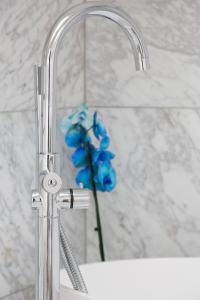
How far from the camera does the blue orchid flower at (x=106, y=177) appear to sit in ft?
5.68

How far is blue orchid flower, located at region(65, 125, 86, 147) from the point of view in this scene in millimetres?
1751

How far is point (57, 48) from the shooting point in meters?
1.18

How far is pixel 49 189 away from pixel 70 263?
7.5 inches

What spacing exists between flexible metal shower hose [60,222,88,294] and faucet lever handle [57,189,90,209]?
81mm

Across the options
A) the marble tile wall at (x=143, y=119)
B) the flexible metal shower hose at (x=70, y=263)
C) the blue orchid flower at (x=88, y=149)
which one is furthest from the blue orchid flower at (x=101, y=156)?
the flexible metal shower hose at (x=70, y=263)

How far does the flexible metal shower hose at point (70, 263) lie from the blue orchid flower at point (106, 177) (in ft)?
1.61

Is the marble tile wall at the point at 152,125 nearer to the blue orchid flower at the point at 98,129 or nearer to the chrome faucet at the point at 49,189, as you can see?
the blue orchid flower at the point at 98,129

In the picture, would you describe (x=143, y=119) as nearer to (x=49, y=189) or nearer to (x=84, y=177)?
(x=84, y=177)

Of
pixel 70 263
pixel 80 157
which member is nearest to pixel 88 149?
pixel 80 157

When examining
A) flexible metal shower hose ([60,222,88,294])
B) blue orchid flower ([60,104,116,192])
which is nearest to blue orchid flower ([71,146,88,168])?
blue orchid flower ([60,104,116,192])

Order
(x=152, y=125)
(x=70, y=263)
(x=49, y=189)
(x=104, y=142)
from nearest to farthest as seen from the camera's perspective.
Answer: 1. (x=49, y=189)
2. (x=70, y=263)
3. (x=104, y=142)
4. (x=152, y=125)

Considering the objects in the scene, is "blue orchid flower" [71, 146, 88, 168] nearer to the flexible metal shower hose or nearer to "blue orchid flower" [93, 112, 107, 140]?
"blue orchid flower" [93, 112, 107, 140]

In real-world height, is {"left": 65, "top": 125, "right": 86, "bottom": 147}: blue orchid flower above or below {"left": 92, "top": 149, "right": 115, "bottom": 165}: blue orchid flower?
above

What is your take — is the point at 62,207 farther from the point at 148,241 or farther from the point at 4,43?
the point at 148,241
